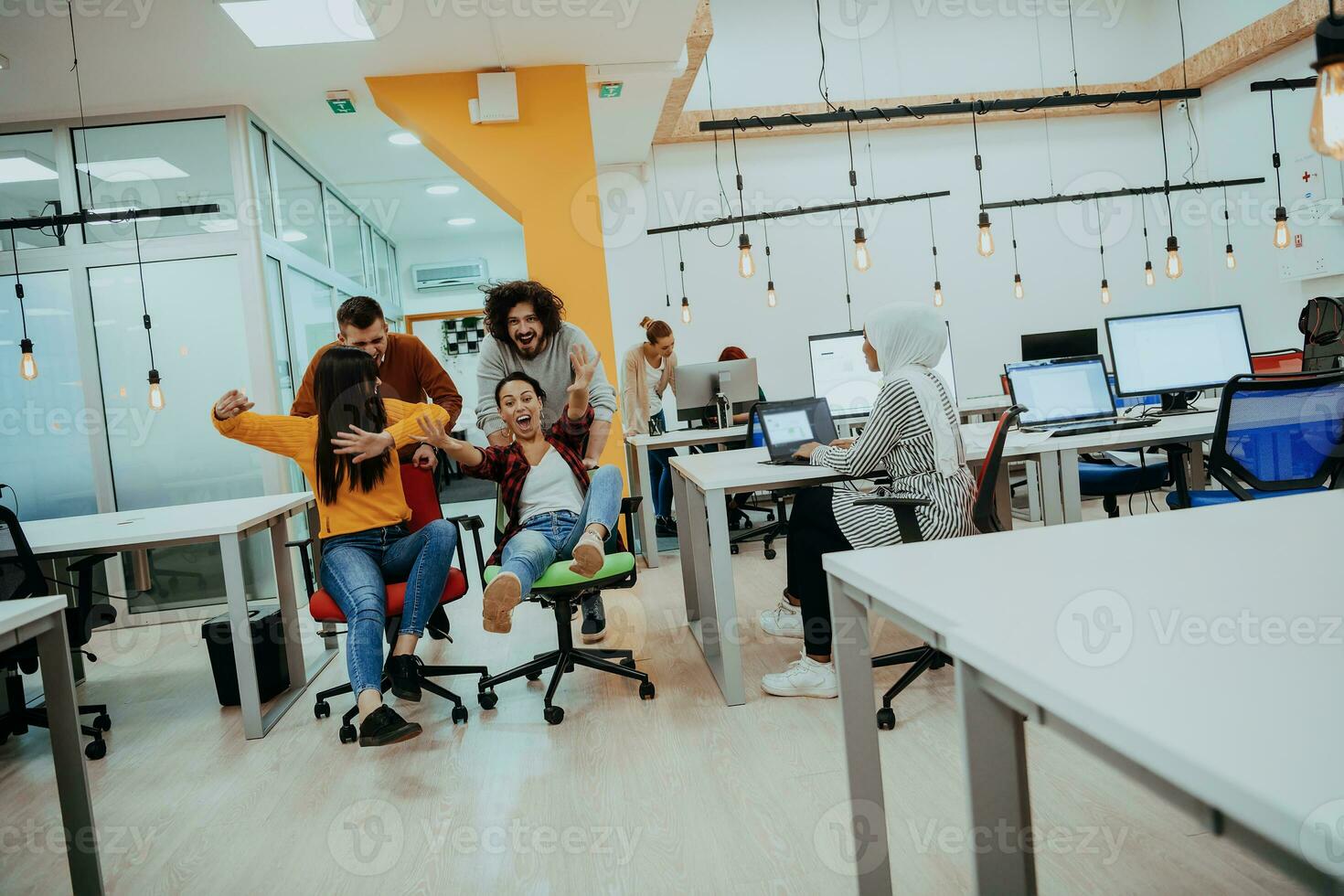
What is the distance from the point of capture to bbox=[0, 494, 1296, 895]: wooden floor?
185 centimetres

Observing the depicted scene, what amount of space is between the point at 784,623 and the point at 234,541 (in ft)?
7.11

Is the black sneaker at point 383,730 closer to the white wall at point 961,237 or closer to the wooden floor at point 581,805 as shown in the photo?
the wooden floor at point 581,805

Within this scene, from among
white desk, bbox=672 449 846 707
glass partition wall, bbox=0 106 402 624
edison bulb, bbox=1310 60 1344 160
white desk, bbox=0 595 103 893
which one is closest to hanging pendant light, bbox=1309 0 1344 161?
edison bulb, bbox=1310 60 1344 160

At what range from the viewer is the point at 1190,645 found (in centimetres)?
89

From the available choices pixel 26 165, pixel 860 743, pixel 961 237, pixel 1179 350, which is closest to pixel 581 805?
pixel 860 743

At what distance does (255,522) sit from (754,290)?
5.74m

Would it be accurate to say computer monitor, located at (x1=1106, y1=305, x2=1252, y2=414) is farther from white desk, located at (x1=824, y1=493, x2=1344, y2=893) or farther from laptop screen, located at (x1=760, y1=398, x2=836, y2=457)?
white desk, located at (x1=824, y1=493, x2=1344, y2=893)

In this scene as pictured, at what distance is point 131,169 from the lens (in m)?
5.24

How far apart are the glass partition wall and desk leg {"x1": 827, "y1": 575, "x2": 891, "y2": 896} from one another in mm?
4741

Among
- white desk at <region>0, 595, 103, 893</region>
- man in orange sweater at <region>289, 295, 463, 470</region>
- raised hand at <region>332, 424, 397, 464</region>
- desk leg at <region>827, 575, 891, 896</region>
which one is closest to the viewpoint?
desk leg at <region>827, 575, 891, 896</region>

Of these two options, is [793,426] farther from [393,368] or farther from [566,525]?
[393,368]

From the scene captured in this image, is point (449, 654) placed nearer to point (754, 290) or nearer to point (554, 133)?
point (554, 133)

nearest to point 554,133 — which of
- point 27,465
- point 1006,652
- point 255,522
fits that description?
point 255,522

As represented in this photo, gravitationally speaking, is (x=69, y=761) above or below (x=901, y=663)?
above
